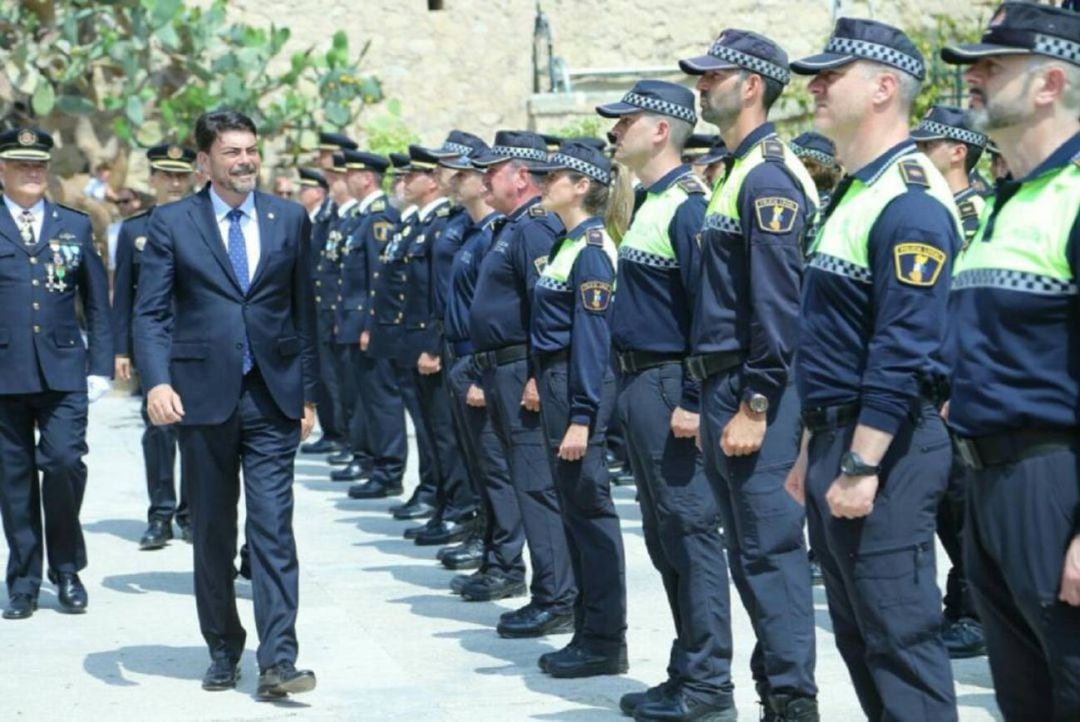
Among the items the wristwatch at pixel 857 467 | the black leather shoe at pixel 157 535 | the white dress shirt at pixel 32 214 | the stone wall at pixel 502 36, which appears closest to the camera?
the wristwatch at pixel 857 467

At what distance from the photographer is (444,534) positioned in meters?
10.2

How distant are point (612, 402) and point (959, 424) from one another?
326cm

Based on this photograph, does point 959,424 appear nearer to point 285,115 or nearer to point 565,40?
point 285,115

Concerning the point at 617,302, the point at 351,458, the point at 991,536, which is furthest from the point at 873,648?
the point at 351,458

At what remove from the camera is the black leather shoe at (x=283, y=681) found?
667 centimetres

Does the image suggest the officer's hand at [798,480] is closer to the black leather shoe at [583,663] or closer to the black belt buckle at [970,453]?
the black belt buckle at [970,453]

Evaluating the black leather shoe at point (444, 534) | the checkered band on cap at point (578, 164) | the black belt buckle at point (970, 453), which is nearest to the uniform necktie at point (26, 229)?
the checkered band on cap at point (578, 164)

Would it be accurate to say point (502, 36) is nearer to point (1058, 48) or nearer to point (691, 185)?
point (691, 185)

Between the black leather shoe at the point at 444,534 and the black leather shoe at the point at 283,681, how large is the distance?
11.4 ft

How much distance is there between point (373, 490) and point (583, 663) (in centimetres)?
530

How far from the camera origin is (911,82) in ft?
15.9

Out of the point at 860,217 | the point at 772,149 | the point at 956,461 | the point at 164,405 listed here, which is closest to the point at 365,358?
the point at 164,405

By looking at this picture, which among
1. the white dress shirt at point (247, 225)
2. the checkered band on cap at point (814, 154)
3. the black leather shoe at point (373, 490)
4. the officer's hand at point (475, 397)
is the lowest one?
the black leather shoe at point (373, 490)

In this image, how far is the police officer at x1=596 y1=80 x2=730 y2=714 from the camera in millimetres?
6148
